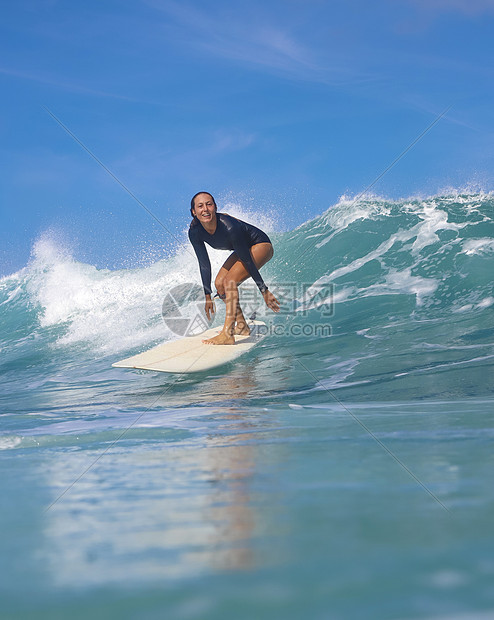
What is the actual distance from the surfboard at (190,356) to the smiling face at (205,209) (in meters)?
1.48

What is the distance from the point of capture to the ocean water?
3.32ft

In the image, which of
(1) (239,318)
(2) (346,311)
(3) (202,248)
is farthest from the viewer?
(2) (346,311)

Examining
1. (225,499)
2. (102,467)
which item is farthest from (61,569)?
(102,467)

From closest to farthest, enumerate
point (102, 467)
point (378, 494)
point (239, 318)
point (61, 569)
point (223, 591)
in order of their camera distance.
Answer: point (223, 591)
point (61, 569)
point (378, 494)
point (102, 467)
point (239, 318)

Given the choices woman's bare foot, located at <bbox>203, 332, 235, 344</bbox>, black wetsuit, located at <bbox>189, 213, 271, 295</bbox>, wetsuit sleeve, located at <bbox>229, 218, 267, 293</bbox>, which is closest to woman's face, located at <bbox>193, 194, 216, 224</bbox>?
black wetsuit, located at <bbox>189, 213, 271, 295</bbox>

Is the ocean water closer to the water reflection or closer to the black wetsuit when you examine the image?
the water reflection

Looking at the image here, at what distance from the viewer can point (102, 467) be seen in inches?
82.0

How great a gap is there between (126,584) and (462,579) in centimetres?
62

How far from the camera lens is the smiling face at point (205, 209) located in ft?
20.0

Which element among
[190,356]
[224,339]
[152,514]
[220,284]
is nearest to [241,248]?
[220,284]

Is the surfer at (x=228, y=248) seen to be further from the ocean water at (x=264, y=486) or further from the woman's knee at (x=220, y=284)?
the ocean water at (x=264, y=486)

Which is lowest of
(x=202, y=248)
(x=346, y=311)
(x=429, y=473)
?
(x=429, y=473)

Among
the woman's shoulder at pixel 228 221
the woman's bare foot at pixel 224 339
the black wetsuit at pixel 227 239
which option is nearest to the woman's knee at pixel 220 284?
the black wetsuit at pixel 227 239

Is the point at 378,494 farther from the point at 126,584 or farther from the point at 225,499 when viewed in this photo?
the point at 126,584
